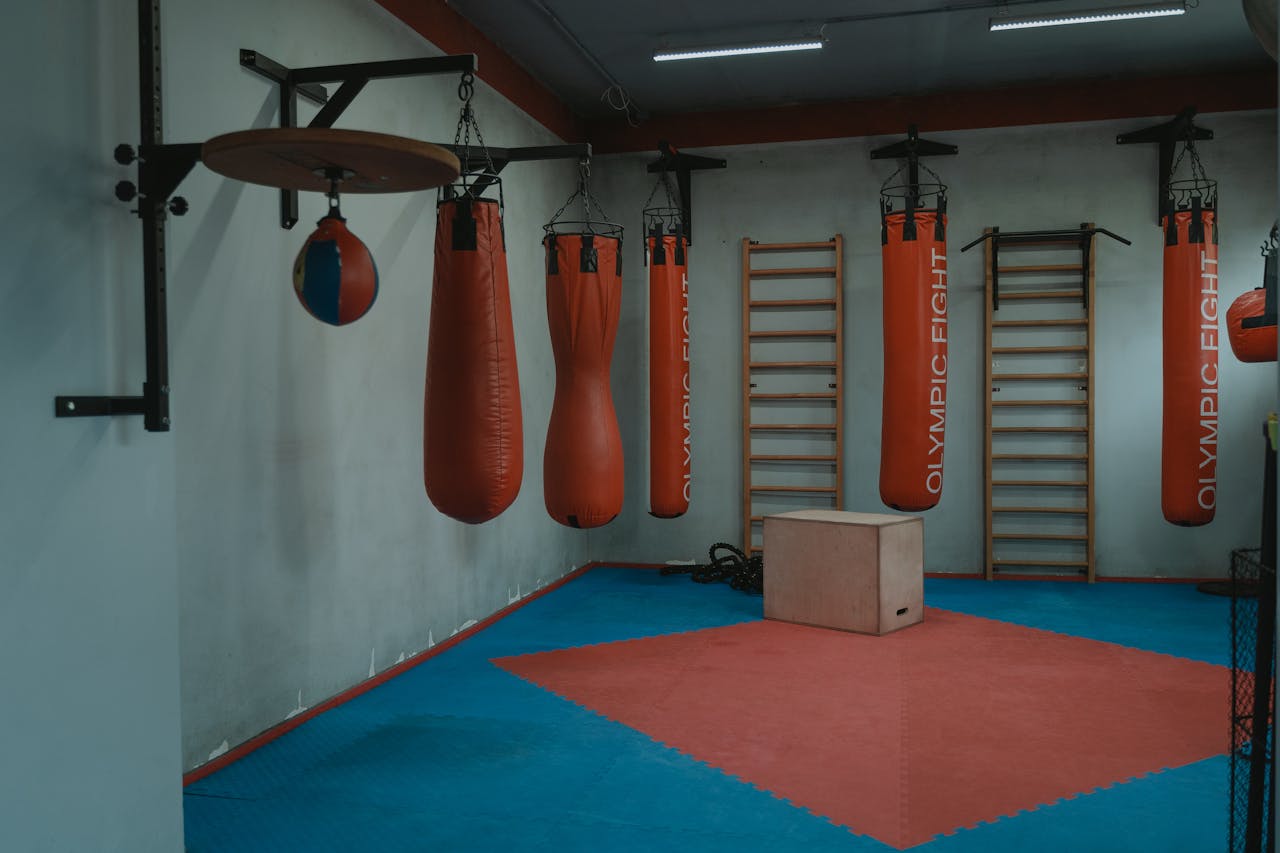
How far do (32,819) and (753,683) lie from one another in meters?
2.81

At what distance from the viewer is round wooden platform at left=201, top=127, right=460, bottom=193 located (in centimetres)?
210

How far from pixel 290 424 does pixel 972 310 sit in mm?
4801

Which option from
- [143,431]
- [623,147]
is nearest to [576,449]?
[143,431]

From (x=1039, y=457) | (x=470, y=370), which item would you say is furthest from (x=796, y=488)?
(x=470, y=370)

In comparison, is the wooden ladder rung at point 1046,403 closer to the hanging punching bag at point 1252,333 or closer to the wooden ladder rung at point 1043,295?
the wooden ladder rung at point 1043,295

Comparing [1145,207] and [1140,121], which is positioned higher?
[1140,121]

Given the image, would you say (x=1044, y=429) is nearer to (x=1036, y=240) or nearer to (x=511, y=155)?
(x=1036, y=240)

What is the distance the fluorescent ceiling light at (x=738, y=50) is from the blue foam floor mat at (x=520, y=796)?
3647 mm

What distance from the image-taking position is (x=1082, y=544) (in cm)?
666

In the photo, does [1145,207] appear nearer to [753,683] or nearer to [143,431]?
[753,683]

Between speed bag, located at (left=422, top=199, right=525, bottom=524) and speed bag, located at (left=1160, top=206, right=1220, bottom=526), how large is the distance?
4.00 m

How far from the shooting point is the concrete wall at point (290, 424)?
321 centimetres

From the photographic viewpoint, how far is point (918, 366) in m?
4.94

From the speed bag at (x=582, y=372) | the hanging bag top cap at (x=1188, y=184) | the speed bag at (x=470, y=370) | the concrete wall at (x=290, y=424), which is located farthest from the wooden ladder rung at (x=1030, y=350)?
the speed bag at (x=470, y=370)
